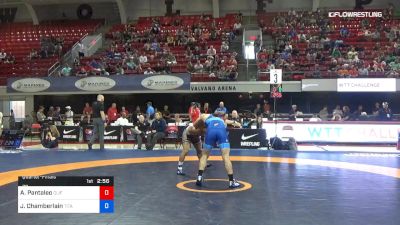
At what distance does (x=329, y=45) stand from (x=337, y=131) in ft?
27.0

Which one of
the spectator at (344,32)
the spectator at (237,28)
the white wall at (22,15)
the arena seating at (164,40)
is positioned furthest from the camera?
the white wall at (22,15)

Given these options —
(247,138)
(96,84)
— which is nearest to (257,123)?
(247,138)

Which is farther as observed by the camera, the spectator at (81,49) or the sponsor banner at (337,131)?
the spectator at (81,49)

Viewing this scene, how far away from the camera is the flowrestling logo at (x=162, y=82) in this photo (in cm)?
2019

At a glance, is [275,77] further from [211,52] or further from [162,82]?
[211,52]

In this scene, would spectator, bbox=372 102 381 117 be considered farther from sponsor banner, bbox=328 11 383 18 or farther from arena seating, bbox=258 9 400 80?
sponsor banner, bbox=328 11 383 18

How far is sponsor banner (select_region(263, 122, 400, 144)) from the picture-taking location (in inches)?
610

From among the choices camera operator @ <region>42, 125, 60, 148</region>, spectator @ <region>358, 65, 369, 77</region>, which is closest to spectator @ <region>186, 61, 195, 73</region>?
spectator @ <region>358, 65, 369, 77</region>

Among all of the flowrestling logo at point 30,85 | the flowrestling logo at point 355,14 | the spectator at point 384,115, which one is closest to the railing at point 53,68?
the flowrestling logo at point 30,85

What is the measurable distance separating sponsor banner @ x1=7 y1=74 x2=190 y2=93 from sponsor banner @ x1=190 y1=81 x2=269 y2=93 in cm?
50

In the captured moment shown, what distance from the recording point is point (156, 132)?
1411cm

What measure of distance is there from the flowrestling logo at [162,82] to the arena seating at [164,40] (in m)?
0.97

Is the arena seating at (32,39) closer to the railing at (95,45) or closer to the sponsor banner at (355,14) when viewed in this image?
the railing at (95,45)
